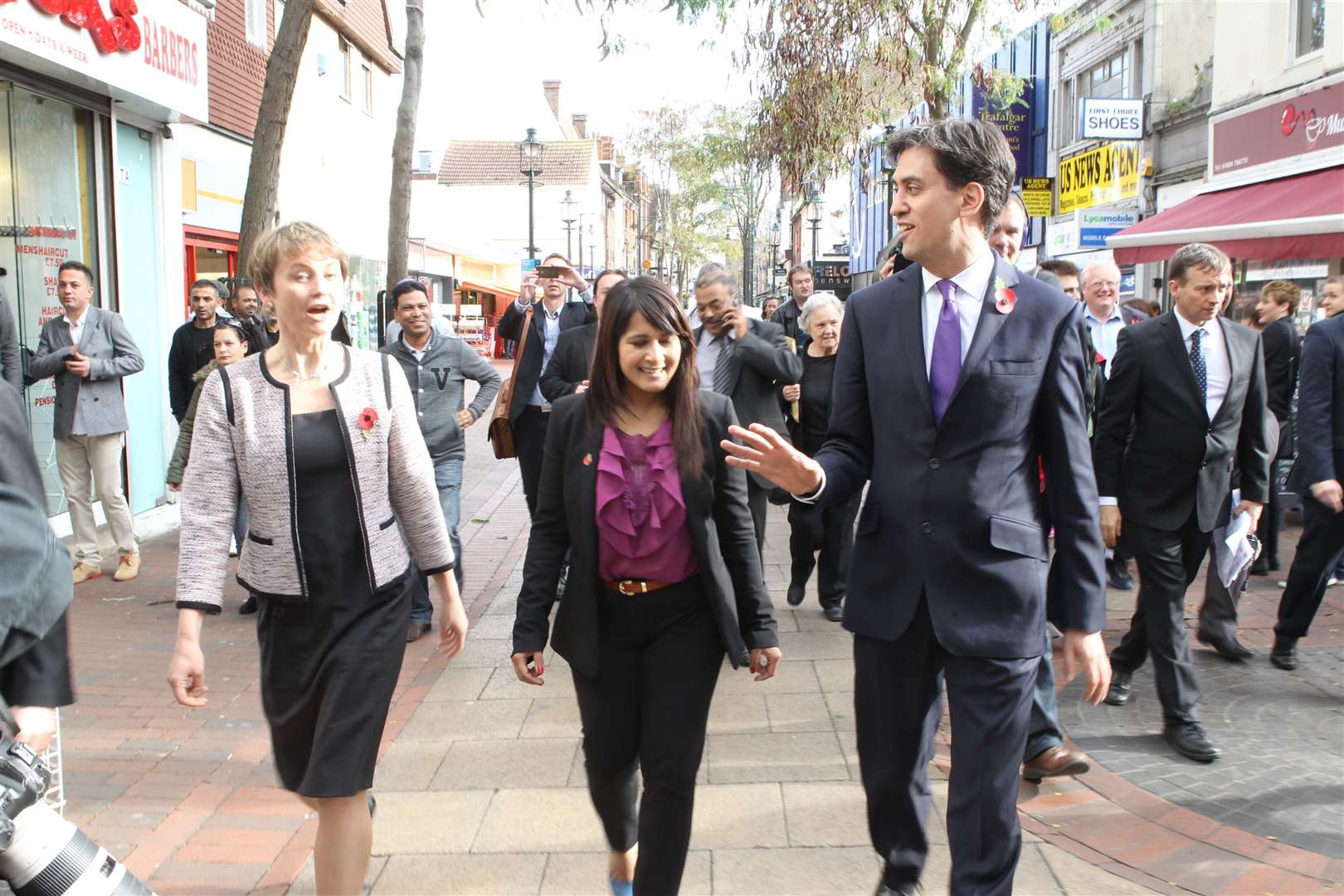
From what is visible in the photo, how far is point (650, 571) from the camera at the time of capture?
3.17m

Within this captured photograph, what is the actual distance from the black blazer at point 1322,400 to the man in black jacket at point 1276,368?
2.60 m

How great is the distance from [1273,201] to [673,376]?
13238mm

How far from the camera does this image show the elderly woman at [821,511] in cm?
695

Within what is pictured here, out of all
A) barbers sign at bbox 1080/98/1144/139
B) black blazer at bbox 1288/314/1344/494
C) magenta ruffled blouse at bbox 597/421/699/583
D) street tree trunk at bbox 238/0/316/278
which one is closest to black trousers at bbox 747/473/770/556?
black blazer at bbox 1288/314/1344/494

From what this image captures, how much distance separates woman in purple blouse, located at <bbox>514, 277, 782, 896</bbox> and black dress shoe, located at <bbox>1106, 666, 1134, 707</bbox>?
274 cm

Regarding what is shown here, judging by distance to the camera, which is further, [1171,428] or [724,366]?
[724,366]

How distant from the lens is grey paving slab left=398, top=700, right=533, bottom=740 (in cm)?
509

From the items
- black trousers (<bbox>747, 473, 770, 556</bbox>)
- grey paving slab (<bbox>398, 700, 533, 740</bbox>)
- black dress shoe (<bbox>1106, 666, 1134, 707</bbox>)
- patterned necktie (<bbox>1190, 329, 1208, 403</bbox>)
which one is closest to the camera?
patterned necktie (<bbox>1190, 329, 1208, 403</bbox>)

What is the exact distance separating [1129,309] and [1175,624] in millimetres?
5692

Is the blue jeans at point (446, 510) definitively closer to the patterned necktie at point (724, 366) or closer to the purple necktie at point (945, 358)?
the patterned necktie at point (724, 366)

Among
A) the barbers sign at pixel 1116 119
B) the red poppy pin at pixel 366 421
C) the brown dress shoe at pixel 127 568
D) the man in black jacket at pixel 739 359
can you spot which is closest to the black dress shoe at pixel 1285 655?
the man in black jacket at pixel 739 359

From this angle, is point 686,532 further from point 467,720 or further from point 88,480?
point 88,480

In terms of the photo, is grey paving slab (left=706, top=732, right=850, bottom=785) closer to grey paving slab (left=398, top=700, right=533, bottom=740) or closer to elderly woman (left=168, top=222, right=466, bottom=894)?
A: grey paving slab (left=398, top=700, right=533, bottom=740)

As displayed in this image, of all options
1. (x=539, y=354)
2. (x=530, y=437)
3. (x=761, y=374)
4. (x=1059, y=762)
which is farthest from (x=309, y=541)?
(x=539, y=354)
